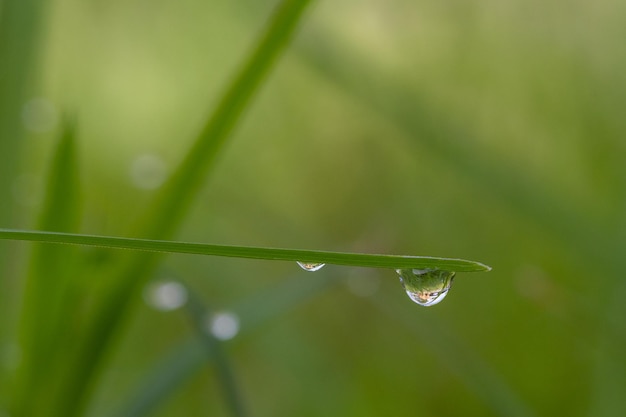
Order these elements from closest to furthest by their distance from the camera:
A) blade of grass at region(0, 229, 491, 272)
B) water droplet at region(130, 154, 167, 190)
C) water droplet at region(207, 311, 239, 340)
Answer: blade of grass at region(0, 229, 491, 272) → water droplet at region(207, 311, 239, 340) → water droplet at region(130, 154, 167, 190)

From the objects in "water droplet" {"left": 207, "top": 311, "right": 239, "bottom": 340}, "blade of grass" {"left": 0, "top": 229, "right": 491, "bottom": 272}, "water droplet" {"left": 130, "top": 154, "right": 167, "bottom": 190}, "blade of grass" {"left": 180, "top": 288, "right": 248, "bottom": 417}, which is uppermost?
"water droplet" {"left": 130, "top": 154, "right": 167, "bottom": 190}

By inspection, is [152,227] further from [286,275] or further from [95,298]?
[286,275]

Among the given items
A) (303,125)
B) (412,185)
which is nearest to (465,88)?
(412,185)

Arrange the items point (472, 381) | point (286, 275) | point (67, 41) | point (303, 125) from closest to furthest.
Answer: point (472, 381) → point (286, 275) → point (303, 125) → point (67, 41)

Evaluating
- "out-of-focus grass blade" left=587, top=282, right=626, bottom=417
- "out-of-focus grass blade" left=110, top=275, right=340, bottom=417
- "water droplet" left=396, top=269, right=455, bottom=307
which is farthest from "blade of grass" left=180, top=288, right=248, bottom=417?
"out-of-focus grass blade" left=587, top=282, right=626, bottom=417

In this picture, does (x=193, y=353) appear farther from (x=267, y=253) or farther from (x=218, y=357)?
(x=267, y=253)

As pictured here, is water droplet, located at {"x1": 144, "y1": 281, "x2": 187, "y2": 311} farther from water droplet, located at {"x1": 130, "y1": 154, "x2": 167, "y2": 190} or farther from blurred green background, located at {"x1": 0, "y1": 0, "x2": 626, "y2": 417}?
water droplet, located at {"x1": 130, "y1": 154, "x2": 167, "y2": 190}

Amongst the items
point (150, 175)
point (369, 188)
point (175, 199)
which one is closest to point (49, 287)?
point (175, 199)
